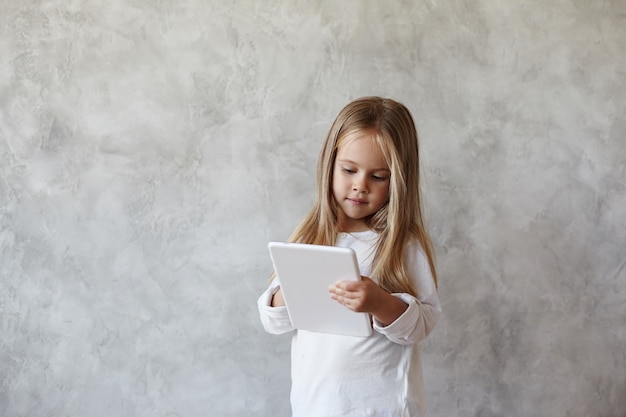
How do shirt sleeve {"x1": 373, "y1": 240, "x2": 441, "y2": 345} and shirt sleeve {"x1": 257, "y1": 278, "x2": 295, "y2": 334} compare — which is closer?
shirt sleeve {"x1": 373, "y1": 240, "x2": 441, "y2": 345}

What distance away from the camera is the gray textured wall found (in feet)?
7.24

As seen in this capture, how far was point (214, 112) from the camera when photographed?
2.22 m

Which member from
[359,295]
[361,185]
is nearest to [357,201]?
[361,185]

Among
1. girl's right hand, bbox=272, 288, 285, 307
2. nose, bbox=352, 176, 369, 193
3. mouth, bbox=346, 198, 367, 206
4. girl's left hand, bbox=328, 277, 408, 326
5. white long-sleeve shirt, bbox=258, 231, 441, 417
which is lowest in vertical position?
white long-sleeve shirt, bbox=258, 231, 441, 417

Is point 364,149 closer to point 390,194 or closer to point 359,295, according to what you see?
point 390,194

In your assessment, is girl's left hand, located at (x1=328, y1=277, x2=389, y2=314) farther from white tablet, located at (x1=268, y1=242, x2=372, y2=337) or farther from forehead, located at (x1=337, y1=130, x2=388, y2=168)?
forehead, located at (x1=337, y1=130, x2=388, y2=168)

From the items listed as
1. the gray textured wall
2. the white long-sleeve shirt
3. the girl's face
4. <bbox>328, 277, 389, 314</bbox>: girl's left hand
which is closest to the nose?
the girl's face

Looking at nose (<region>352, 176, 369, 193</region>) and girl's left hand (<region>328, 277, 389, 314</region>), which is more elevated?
nose (<region>352, 176, 369, 193</region>)

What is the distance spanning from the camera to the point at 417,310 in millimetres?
1622

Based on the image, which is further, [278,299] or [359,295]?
[278,299]

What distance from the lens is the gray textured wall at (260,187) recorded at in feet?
7.24

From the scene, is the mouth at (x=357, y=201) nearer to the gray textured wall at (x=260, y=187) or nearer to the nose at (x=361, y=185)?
the nose at (x=361, y=185)

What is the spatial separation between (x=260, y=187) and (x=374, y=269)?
633 mm

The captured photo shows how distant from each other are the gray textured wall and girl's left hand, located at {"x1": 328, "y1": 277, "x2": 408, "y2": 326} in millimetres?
707
